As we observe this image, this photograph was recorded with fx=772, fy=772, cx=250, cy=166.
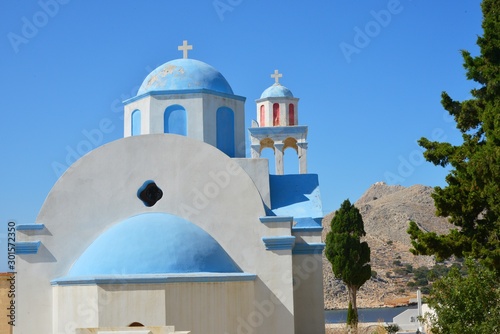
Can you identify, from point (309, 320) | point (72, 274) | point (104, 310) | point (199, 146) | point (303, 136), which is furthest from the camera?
point (303, 136)

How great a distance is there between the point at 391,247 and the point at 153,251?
66.7 m

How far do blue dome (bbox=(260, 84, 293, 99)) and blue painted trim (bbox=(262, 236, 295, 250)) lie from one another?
565 centimetres

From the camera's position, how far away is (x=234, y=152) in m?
17.5

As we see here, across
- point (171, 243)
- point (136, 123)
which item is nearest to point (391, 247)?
point (136, 123)

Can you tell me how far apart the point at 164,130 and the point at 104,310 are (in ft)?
16.8

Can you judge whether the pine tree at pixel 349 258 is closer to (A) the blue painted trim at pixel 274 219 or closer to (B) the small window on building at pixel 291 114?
(B) the small window on building at pixel 291 114

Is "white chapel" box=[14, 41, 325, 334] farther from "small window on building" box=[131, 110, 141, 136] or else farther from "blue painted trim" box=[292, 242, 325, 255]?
"small window on building" box=[131, 110, 141, 136]

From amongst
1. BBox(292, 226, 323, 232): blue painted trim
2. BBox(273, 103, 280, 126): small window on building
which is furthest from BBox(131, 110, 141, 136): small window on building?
BBox(292, 226, 323, 232): blue painted trim

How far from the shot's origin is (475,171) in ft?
43.8

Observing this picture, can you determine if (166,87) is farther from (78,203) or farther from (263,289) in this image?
(263,289)

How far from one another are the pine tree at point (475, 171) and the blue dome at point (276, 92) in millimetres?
4634

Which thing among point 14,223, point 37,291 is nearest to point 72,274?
point 37,291

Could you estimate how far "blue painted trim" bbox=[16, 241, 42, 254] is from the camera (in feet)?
47.3

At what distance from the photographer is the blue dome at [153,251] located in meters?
13.3
